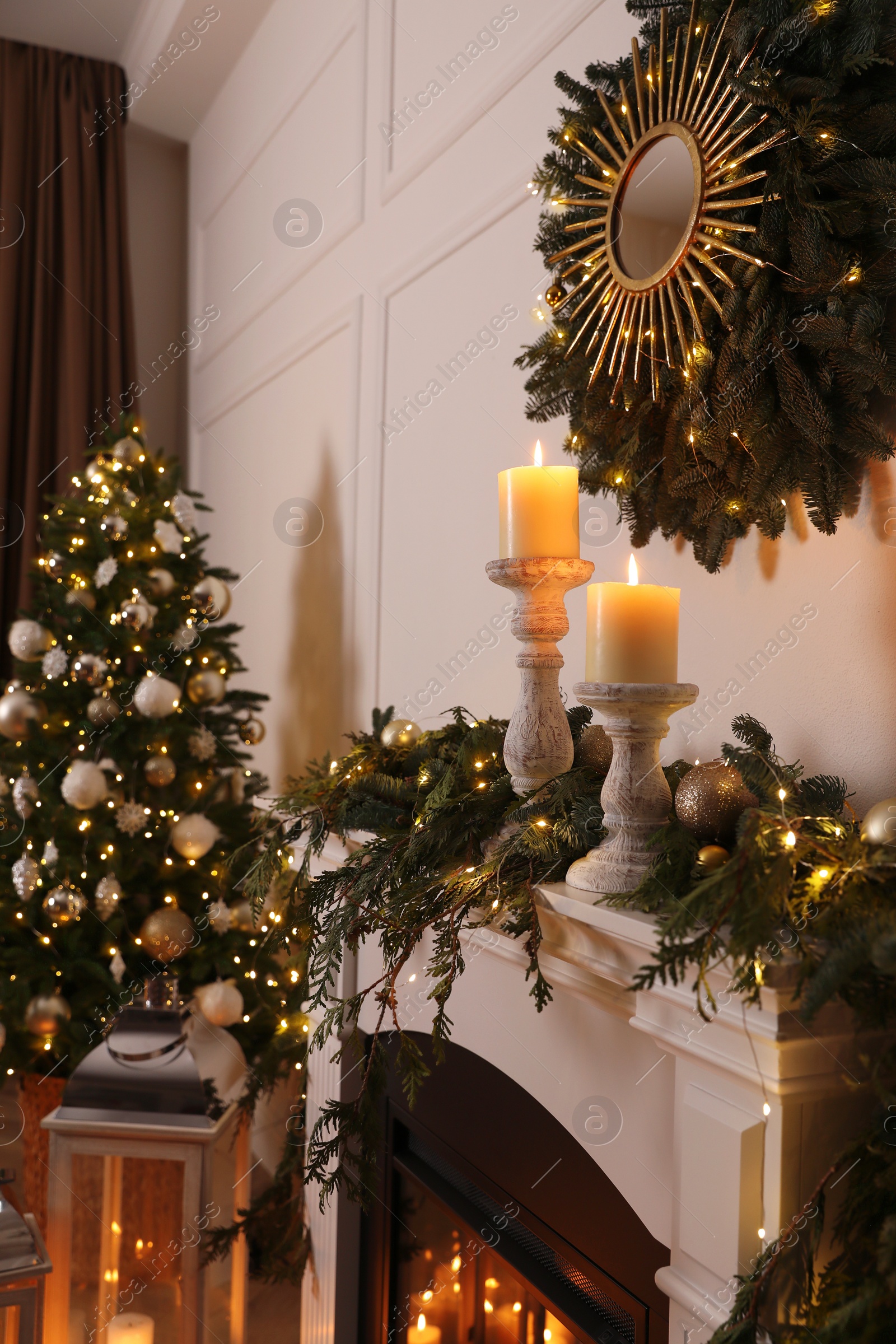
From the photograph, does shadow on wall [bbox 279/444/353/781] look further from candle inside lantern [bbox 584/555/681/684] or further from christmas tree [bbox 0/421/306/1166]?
candle inside lantern [bbox 584/555/681/684]

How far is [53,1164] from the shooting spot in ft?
5.45

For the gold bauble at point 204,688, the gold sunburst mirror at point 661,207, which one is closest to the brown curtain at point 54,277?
the gold bauble at point 204,688

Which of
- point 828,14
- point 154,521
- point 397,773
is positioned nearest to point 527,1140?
point 397,773

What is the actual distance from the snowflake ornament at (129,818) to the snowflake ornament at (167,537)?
65 cm

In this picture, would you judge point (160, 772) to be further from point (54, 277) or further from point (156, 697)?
point (54, 277)

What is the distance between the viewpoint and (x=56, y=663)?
2.40 meters

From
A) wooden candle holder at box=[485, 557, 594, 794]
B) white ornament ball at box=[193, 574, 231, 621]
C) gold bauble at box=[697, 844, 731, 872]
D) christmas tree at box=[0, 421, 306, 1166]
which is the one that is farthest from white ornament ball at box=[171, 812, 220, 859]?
gold bauble at box=[697, 844, 731, 872]

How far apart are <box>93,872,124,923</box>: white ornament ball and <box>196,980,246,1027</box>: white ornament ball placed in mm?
287

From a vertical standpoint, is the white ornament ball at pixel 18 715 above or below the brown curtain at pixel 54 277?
below

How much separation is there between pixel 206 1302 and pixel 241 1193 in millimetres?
499

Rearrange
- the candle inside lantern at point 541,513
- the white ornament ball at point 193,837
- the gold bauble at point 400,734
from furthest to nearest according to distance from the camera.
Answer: the white ornament ball at point 193,837 → the gold bauble at point 400,734 → the candle inside lantern at point 541,513

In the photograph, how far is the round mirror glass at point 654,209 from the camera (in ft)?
3.71

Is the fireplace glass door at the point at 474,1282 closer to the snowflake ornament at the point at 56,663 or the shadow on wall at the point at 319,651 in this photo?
the shadow on wall at the point at 319,651

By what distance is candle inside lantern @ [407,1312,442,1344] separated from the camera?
59.2 inches
